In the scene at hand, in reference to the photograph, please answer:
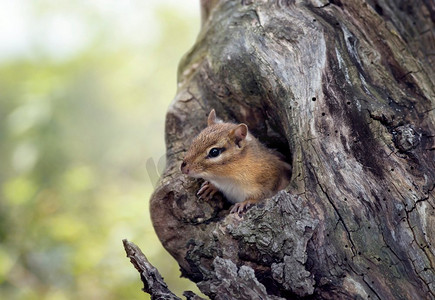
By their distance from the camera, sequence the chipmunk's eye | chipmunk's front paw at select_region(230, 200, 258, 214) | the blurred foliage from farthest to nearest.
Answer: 1. the blurred foliage
2. the chipmunk's eye
3. chipmunk's front paw at select_region(230, 200, 258, 214)

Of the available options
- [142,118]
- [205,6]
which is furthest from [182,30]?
[205,6]

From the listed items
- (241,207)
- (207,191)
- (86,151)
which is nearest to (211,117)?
(207,191)

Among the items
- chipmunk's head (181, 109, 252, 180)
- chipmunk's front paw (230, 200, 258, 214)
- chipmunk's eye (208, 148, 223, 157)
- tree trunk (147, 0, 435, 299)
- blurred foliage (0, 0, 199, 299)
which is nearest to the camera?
tree trunk (147, 0, 435, 299)

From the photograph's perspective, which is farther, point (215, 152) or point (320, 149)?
point (215, 152)

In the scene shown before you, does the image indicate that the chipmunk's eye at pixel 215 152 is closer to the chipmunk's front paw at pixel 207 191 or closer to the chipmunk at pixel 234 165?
the chipmunk at pixel 234 165

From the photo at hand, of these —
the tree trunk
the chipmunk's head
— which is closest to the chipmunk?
the chipmunk's head

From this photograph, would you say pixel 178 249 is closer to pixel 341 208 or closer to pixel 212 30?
pixel 341 208

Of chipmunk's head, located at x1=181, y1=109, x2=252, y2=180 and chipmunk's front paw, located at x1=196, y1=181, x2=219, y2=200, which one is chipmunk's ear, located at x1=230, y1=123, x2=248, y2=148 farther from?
chipmunk's front paw, located at x1=196, y1=181, x2=219, y2=200

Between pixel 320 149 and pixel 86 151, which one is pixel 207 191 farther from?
pixel 86 151
